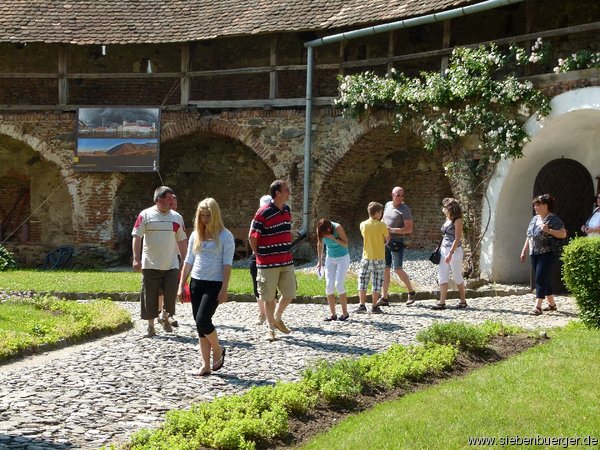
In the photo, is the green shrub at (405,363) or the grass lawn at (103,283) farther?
the grass lawn at (103,283)

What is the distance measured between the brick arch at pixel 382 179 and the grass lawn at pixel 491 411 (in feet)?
38.5

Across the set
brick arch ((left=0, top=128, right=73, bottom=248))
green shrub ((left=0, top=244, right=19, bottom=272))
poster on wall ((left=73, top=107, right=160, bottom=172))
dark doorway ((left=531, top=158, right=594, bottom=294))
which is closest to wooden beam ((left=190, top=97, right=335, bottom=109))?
poster on wall ((left=73, top=107, right=160, bottom=172))

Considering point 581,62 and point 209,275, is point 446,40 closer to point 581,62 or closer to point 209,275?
point 581,62

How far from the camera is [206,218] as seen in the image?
28.1 ft

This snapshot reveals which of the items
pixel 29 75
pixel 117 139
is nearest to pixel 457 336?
pixel 117 139

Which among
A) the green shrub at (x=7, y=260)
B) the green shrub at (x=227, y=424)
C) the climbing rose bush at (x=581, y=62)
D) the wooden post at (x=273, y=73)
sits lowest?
the green shrub at (x=227, y=424)

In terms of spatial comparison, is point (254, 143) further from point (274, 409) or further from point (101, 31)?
point (274, 409)

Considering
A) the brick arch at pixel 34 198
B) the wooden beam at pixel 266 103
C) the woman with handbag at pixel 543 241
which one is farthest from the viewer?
the brick arch at pixel 34 198

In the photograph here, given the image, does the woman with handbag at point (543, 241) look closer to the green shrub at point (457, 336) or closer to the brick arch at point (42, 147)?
the green shrub at point (457, 336)

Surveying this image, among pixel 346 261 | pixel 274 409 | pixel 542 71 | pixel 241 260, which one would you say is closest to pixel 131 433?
pixel 274 409

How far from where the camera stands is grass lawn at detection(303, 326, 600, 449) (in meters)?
5.98

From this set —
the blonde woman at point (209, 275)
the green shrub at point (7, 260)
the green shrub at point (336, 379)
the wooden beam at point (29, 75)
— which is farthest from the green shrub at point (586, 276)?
the wooden beam at point (29, 75)

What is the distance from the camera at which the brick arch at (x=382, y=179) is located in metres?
19.8

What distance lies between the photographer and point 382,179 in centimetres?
2138
